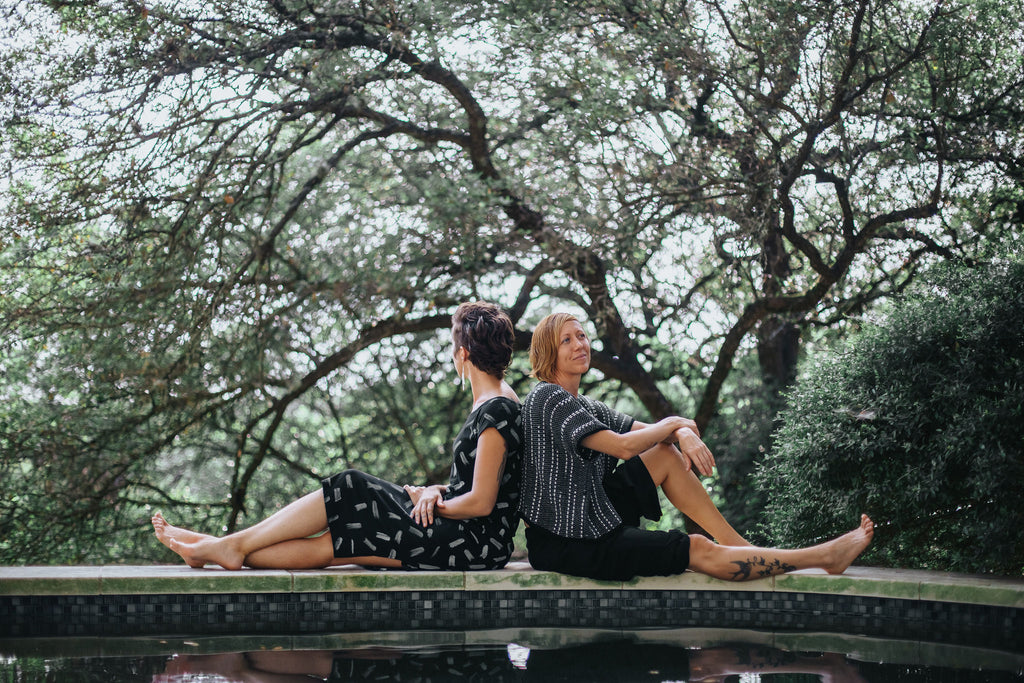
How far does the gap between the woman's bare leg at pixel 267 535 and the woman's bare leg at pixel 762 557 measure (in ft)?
4.99

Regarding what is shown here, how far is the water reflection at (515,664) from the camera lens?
2867 millimetres

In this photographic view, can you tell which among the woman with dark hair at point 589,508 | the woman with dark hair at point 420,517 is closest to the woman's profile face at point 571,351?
the woman with dark hair at point 589,508

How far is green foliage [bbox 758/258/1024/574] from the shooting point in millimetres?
4105

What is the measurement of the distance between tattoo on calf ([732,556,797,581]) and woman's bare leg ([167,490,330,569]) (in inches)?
65.7

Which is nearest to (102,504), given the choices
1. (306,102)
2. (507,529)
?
(306,102)

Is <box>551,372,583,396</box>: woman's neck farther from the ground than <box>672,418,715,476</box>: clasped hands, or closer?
farther from the ground

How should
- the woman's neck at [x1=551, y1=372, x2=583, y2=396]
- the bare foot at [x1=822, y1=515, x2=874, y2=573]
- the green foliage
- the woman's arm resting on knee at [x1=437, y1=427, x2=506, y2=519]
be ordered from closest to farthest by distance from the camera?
1. the woman's arm resting on knee at [x1=437, y1=427, x2=506, y2=519]
2. the bare foot at [x1=822, y1=515, x2=874, y2=573]
3. the woman's neck at [x1=551, y1=372, x2=583, y2=396]
4. the green foliage

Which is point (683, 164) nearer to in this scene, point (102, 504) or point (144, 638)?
point (144, 638)

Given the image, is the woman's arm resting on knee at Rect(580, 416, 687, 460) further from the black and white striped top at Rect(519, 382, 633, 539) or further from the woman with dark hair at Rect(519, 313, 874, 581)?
the black and white striped top at Rect(519, 382, 633, 539)

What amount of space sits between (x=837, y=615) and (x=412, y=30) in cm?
423

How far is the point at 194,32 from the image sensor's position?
6090 millimetres

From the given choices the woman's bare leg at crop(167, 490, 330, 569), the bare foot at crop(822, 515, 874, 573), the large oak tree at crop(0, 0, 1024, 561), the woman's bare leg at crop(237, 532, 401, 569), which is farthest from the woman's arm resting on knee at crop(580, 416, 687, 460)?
the large oak tree at crop(0, 0, 1024, 561)

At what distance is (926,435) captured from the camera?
4.46 m

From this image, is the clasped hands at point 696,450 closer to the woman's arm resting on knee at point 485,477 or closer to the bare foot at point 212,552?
the woman's arm resting on knee at point 485,477
